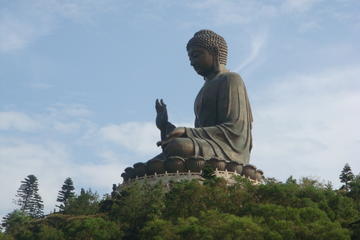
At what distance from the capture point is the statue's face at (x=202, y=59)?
104 feet

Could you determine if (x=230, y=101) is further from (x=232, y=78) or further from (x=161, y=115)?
(x=161, y=115)

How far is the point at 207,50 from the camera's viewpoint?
31812 mm

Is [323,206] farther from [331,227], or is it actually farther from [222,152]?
[222,152]

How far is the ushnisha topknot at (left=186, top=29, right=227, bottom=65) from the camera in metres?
31.8

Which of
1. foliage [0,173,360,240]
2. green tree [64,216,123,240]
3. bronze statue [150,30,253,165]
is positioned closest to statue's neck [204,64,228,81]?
bronze statue [150,30,253,165]

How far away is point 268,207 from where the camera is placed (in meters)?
17.9

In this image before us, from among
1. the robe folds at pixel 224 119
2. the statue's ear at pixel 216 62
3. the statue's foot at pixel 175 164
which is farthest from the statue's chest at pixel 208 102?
the statue's foot at pixel 175 164

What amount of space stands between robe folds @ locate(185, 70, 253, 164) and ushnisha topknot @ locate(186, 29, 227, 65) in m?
0.65

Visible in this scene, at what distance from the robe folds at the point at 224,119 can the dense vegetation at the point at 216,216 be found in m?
6.67

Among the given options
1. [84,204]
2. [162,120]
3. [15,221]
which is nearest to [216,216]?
[84,204]

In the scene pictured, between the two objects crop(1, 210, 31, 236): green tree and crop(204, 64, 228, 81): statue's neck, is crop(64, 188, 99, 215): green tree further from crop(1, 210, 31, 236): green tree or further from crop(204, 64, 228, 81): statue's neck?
crop(204, 64, 228, 81): statue's neck

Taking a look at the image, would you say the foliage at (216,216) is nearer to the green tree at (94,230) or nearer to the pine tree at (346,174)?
the green tree at (94,230)

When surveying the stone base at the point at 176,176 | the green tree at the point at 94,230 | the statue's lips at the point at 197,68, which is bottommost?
the green tree at the point at 94,230

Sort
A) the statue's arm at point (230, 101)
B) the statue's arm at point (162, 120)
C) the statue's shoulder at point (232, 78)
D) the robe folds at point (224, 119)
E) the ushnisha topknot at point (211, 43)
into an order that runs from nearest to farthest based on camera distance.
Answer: the robe folds at point (224, 119) → the statue's arm at point (162, 120) → the statue's arm at point (230, 101) → the statue's shoulder at point (232, 78) → the ushnisha topknot at point (211, 43)
